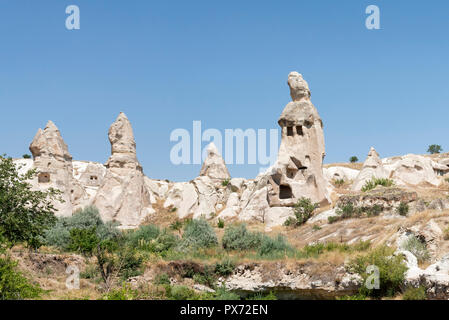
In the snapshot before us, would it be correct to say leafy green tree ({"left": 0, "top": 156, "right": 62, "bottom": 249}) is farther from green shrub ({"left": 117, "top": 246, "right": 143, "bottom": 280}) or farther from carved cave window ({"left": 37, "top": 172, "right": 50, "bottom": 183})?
carved cave window ({"left": 37, "top": 172, "right": 50, "bottom": 183})

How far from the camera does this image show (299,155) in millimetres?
28516

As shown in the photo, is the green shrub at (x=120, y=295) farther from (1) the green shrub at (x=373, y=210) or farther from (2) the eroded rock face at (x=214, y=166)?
(2) the eroded rock face at (x=214, y=166)

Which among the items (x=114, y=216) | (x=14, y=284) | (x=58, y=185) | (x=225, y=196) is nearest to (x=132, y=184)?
(x=114, y=216)

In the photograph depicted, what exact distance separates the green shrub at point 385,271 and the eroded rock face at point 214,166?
29.7 meters

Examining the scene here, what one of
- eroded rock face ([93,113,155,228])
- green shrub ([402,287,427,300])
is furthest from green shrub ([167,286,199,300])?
eroded rock face ([93,113,155,228])

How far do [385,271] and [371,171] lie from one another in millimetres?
24048

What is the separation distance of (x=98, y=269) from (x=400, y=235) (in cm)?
971

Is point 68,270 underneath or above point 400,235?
underneath

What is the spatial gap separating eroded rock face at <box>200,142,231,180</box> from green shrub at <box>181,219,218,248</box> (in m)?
20.5

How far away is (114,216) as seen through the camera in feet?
99.0

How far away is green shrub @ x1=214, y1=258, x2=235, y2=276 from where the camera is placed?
16.2 metres
